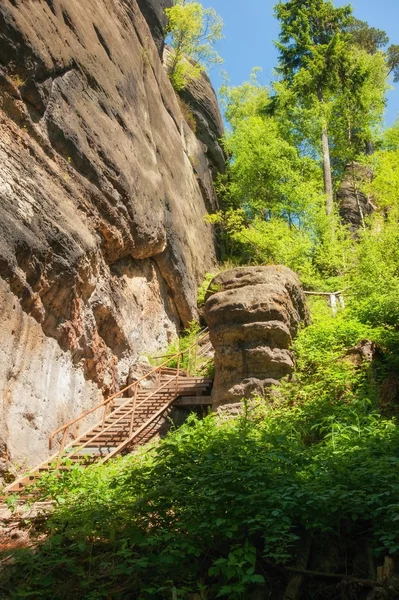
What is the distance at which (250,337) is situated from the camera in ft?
37.8

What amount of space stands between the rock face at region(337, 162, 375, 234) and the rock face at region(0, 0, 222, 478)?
13.8 metres

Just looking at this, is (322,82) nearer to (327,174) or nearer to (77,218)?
(327,174)

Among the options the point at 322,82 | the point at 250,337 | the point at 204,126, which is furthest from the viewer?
the point at 204,126

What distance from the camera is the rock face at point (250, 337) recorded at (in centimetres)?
1120

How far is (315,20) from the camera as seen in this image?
91.7 ft

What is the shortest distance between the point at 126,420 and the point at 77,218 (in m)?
4.48

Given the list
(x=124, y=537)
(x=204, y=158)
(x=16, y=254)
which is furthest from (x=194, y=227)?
(x=124, y=537)

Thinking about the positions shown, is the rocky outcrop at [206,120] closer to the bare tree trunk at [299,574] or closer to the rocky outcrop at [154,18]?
the rocky outcrop at [154,18]

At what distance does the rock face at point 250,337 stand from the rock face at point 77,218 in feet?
9.77

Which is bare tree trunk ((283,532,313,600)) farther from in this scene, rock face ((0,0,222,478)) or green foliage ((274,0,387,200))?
green foliage ((274,0,387,200))

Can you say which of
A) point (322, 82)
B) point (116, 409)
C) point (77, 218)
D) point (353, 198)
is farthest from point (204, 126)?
point (116, 409)

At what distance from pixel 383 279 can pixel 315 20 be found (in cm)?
1905

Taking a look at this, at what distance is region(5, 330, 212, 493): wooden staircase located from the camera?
1015 cm

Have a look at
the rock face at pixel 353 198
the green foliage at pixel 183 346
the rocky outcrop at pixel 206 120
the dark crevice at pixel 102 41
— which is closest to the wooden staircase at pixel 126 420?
the green foliage at pixel 183 346
